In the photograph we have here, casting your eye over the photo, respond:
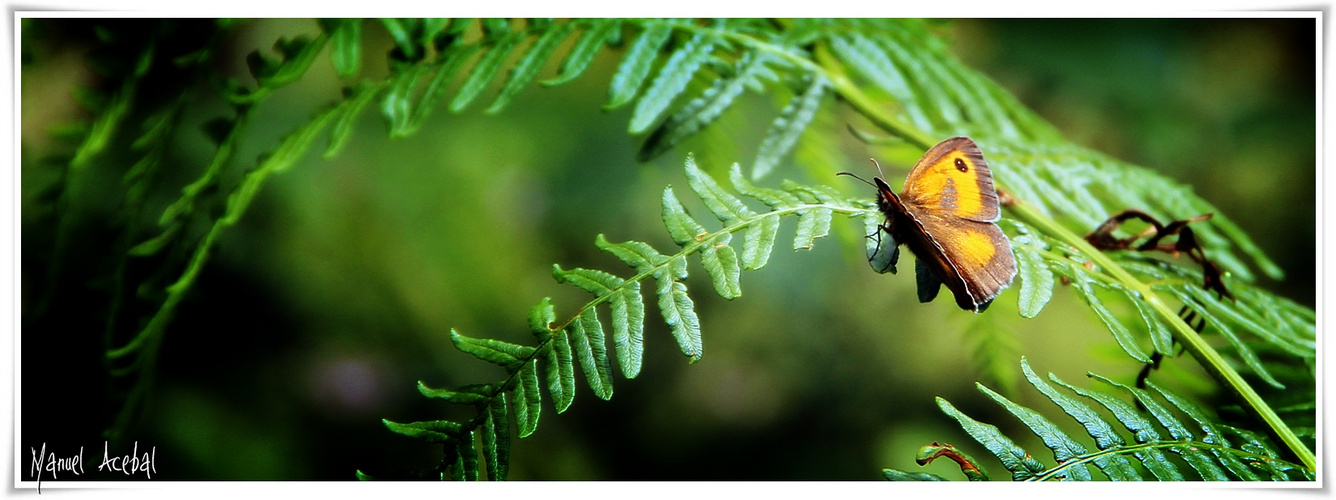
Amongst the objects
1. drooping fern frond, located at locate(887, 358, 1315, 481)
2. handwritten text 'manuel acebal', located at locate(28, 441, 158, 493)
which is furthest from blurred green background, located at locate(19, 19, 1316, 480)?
drooping fern frond, located at locate(887, 358, 1315, 481)

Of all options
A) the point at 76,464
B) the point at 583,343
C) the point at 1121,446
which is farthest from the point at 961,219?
the point at 76,464

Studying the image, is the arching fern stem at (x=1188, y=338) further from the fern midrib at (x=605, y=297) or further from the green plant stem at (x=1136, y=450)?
the fern midrib at (x=605, y=297)

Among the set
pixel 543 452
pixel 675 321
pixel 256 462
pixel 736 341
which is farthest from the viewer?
pixel 736 341

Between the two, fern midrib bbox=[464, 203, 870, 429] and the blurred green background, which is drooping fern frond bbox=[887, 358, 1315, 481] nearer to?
fern midrib bbox=[464, 203, 870, 429]

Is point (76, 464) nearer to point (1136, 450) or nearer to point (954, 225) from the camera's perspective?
point (954, 225)

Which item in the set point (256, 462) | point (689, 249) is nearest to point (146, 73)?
point (689, 249)

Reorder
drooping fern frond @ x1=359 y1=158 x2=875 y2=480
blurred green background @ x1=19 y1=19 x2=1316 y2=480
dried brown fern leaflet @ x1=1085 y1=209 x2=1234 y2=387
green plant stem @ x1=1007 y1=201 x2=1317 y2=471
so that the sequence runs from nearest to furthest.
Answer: drooping fern frond @ x1=359 y1=158 x2=875 y2=480 → green plant stem @ x1=1007 y1=201 x2=1317 y2=471 → dried brown fern leaflet @ x1=1085 y1=209 x2=1234 y2=387 → blurred green background @ x1=19 y1=19 x2=1316 y2=480
